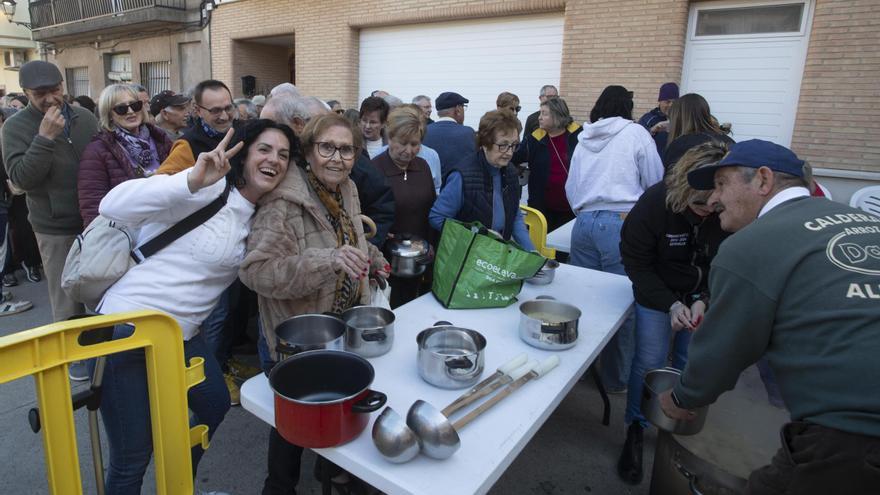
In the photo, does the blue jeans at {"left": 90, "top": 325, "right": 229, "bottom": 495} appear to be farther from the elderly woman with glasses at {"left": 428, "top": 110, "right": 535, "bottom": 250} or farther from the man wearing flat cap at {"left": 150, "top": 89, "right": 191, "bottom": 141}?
the man wearing flat cap at {"left": 150, "top": 89, "right": 191, "bottom": 141}

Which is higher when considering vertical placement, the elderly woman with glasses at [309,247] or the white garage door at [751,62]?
the white garage door at [751,62]

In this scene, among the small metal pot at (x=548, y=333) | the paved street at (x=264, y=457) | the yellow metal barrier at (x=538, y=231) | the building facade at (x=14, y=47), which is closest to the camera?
the small metal pot at (x=548, y=333)

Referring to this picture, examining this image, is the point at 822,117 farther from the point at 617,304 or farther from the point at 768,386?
the point at 617,304

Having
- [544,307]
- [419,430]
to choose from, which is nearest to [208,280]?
[419,430]

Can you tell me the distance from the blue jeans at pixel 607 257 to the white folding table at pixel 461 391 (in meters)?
0.70

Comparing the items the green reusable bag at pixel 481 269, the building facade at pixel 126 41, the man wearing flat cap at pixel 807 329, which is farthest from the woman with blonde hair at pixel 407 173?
the building facade at pixel 126 41

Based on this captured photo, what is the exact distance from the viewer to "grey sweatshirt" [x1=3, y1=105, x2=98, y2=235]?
3.21 meters

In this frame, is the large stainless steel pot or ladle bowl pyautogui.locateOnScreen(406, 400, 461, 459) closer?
ladle bowl pyautogui.locateOnScreen(406, 400, 461, 459)

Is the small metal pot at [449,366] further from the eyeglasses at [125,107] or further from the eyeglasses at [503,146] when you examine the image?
the eyeglasses at [125,107]

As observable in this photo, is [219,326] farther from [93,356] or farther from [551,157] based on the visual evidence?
[551,157]

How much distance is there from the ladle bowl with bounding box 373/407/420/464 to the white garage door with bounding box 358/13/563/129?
7.49 meters

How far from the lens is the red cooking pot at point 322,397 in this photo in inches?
53.0

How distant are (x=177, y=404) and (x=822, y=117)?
7229 millimetres

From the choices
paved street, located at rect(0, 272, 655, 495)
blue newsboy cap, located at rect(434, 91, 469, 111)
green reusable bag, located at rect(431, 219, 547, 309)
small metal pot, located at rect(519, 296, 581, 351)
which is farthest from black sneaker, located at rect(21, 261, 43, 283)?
small metal pot, located at rect(519, 296, 581, 351)
